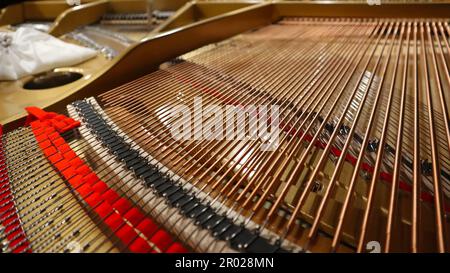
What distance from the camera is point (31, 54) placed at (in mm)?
2180

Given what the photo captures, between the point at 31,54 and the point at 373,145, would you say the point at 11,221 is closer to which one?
the point at 373,145

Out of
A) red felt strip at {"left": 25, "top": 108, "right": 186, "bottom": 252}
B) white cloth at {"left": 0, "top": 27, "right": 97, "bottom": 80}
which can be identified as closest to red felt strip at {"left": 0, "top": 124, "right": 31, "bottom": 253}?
red felt strip at {"left": 25, "top": 108, "right": 186, "bottom": 252}

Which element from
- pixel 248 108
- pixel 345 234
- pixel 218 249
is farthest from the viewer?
pixel 248 108

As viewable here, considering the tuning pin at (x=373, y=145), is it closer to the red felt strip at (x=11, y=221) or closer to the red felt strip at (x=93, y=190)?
the red felt strip at (x=93, y=190)

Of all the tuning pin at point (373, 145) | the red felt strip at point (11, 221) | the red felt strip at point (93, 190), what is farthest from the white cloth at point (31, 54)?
the tuning pin at point (373, 145)

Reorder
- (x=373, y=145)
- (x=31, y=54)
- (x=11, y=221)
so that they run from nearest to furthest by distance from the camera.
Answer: (x=11, y=221) → (x=373, y=145) → (x=31, y=54)

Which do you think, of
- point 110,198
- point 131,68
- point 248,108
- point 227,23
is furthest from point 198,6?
point 110,198

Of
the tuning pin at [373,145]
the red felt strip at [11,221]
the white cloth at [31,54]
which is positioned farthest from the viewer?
the white cloth at [31,54]

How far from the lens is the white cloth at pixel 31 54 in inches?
81.6

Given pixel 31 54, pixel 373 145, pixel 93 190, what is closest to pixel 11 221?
pixel 93 190

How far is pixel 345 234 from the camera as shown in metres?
0.95

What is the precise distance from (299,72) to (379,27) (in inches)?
43.6

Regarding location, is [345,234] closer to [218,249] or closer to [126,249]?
[218,249]

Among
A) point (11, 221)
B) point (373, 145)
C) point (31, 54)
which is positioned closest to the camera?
point (11, 221)
